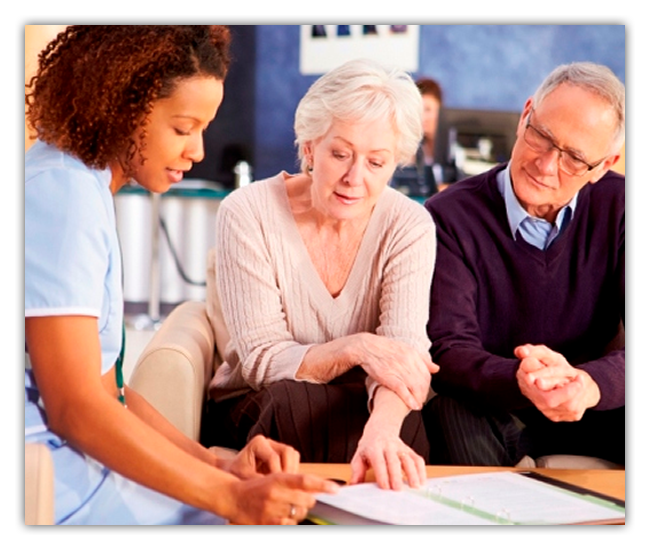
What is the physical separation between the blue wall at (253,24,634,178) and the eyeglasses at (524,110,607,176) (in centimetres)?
12

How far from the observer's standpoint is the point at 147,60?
1.63 m

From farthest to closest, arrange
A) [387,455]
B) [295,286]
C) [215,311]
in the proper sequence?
[215,311], [295,286], [387,455]

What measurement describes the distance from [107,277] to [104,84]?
0.30m

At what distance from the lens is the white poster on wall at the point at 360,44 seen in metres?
1.87

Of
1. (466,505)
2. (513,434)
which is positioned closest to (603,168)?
(513,434)

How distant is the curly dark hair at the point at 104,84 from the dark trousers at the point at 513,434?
0.78m

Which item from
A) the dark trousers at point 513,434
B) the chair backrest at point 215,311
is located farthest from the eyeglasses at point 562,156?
the chair backrest at point 215,311

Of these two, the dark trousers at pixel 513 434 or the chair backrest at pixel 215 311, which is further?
the chair backrest at pixel 215 311

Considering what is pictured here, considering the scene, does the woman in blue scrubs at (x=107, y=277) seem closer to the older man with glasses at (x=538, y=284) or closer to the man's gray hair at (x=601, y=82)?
the older man with glasses at (x=538, y=284)

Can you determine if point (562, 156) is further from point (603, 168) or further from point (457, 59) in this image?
point (457, 59)

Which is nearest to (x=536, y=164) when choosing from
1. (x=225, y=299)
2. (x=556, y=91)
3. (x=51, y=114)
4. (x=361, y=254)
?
(x=556, y=91)

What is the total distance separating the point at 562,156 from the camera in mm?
2029

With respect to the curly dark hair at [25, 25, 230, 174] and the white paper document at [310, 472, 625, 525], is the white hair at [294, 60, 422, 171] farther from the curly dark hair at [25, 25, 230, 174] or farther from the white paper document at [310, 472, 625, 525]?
the white paper document at [310, 472, 625, 525]

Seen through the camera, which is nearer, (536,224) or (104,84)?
(104,84)
